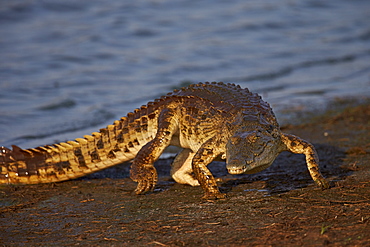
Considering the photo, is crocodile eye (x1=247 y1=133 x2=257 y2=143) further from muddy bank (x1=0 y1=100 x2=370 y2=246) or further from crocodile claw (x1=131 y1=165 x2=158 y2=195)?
crocodile claw (x1=131 y1=165 x2=158 y2=195)

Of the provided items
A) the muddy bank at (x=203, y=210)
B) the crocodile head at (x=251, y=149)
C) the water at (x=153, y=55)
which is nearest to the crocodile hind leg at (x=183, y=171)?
the muddy bank at (x=203, y=210)

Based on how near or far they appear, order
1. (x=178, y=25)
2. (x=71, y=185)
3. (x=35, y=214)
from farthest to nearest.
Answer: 1. (x=178, y=25)
2. (x=71, y=185)
3. (x=35, y=214)

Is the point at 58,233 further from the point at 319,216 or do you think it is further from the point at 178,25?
the point at 178,25

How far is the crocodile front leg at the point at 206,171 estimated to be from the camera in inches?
199

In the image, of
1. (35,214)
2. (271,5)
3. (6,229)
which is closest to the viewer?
(6,229)

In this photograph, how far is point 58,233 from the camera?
4.39m

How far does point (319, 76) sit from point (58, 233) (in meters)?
9.29

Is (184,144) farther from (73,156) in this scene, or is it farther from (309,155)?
(309,155)

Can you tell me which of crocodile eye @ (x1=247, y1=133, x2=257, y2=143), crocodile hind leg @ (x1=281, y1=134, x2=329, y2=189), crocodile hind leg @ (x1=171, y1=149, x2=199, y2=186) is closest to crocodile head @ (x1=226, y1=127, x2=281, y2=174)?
crocodile eye @ (x1=247, y1=133, x2=257, y2=143)

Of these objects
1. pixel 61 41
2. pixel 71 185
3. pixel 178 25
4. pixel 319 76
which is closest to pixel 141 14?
pixel 178 25

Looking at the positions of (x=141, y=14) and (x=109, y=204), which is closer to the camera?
(x=109, y=204)

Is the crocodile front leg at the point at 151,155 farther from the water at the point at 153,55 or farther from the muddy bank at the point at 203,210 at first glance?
the water at the point at 153,55

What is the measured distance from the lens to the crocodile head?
175 inches

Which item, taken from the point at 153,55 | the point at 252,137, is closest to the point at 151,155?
the point at 252,137
